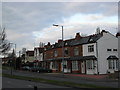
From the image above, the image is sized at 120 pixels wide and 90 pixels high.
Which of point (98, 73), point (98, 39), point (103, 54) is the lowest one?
point (98, 73)

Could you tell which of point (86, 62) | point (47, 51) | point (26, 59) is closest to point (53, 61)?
point (47, 51)

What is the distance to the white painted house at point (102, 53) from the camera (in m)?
48.2

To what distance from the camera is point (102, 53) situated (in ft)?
161

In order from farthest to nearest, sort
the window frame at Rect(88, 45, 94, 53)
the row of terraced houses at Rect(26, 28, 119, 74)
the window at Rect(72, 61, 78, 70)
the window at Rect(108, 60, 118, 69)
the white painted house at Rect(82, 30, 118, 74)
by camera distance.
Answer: the window at Rect(72, 61, 78, 70) → the window frame at Rect(88, 45, 94, 53) → the window at Rect(108, 60, 118, 69) → the row of terraced houses at Rect(26, 28, 119, 74) → the white painted house at Rect(82, 30, 118, 74)

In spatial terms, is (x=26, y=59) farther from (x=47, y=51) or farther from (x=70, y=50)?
(x=70, y=50)

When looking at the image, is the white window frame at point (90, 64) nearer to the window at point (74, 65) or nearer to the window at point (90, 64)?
the window at point (90, 64)

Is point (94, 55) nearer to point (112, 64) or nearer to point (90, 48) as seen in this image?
point (90, 48)

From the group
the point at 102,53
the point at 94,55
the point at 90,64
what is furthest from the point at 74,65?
the point at 102,53

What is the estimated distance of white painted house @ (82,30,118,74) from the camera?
48188mm

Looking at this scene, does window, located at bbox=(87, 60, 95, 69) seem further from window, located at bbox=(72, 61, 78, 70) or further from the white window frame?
window, located at bbox=(72, 61, 78, 70)

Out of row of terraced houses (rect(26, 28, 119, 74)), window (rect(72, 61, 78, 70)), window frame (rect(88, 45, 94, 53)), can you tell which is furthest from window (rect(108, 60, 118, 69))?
window (rect(72, 61, 78, 70))

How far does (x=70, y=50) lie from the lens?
57.2 m

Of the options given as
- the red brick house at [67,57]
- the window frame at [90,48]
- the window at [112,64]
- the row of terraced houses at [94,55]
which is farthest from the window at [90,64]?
the window at [112,64]

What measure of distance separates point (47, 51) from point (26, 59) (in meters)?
42.6
